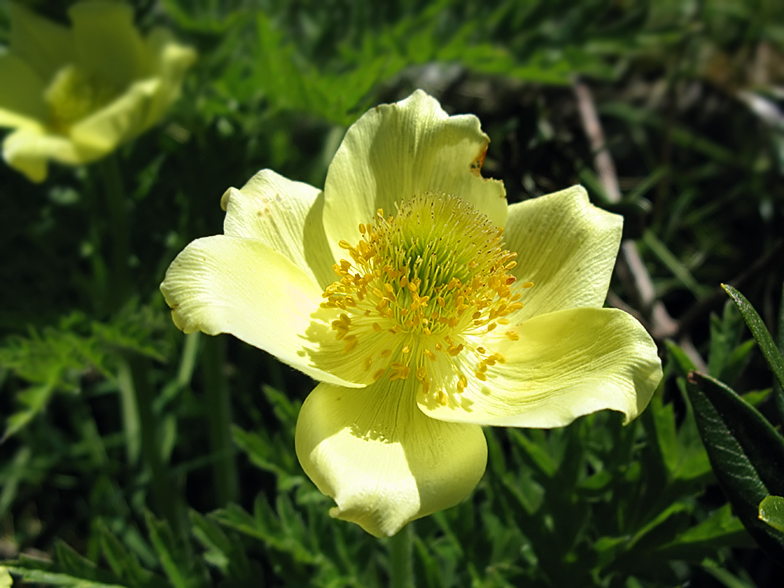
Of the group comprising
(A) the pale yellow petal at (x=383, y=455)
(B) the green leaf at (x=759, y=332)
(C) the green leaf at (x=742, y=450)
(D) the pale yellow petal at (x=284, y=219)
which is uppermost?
(D) the pale yellow petal at (x=284, y=219)

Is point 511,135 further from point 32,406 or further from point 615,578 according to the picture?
point 32,406

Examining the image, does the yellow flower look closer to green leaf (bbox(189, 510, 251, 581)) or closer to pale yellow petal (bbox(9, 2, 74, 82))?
pale yellow petal (bbox(9, 2, 74, 82))

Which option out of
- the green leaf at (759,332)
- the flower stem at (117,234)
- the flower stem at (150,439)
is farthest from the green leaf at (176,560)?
the green leaf at (759,332)

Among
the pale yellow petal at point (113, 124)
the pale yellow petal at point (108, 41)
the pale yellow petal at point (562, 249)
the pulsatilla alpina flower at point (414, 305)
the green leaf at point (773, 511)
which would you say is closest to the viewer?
the green leaf at point (773, 511)

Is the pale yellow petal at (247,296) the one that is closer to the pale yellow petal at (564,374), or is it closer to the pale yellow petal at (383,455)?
the pale yellow petal at (383,455)

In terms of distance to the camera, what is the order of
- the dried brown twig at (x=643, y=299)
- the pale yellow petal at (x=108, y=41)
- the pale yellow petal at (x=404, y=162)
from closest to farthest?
the pale yellow petal at (x=404, y=162) < the dried brown twig at (x=643, y=299) < the pale yellow petal at (x=108, y=41)

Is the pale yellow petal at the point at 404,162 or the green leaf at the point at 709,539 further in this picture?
the pale yellow petal at the point at 404,162

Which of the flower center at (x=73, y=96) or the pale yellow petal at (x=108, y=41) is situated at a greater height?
the pale yellow petal at (x=108, y=41)

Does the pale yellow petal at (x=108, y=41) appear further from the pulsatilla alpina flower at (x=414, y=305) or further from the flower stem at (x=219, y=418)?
the pulsatilla alpina flower at (x=414, y=305)
